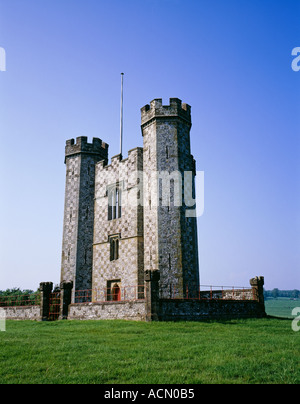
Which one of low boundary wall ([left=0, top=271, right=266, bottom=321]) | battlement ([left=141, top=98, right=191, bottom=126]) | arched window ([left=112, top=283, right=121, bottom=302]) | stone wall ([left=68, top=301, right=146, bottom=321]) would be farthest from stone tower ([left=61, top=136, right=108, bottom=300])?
battlement ([left=141, top=98, right=191, bottom=126])

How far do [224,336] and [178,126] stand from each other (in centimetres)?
1724

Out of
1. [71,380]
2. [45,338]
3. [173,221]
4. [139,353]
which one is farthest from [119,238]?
[71,380]

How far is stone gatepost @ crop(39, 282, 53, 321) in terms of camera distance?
2486 cm

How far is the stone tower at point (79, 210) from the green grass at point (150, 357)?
14020 millimetres

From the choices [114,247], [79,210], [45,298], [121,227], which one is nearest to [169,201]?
[121,227]

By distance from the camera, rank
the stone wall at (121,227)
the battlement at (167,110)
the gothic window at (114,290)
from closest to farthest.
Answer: the stone wall at (121,227) → the battlement at (167,110) → the gothic window at (114,290)

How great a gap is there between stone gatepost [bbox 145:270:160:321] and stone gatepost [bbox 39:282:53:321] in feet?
30.3

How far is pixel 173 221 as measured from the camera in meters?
25.2

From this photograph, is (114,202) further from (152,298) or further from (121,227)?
(152,298)

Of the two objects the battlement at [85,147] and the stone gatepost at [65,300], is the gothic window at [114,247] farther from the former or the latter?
the battlement at [85,147]

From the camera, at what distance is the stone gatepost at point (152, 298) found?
1916cm

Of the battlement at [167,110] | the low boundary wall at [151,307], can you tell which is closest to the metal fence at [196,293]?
the low boundary wall at [151,307]

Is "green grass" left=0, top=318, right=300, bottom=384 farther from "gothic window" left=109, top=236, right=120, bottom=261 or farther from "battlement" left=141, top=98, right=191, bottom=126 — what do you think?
"battlement" left=141, top=98, right=191, bottom=126
